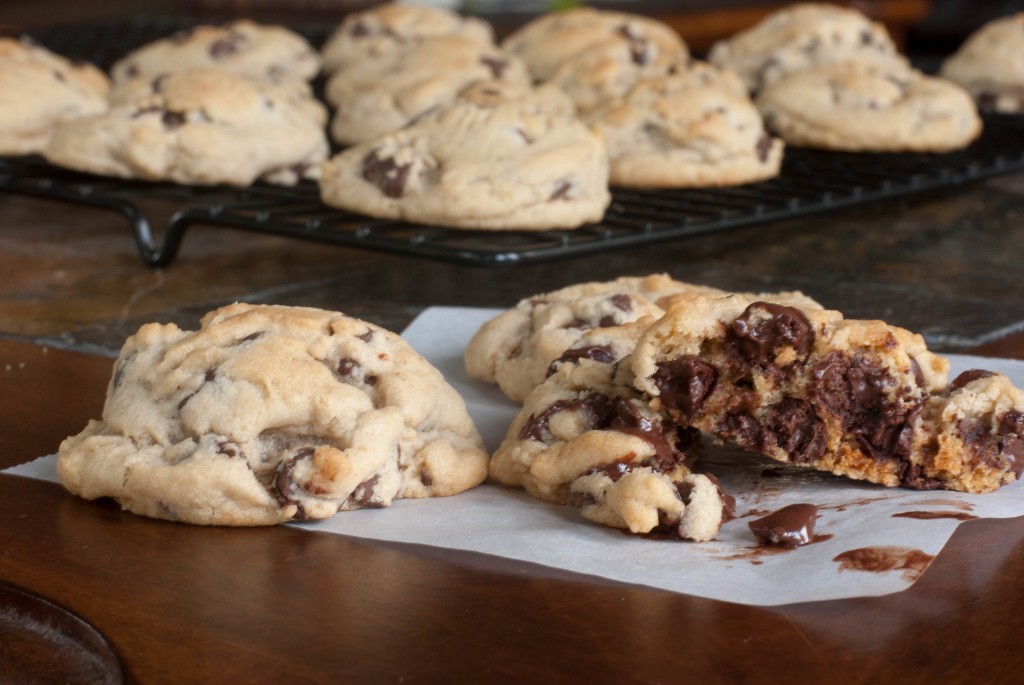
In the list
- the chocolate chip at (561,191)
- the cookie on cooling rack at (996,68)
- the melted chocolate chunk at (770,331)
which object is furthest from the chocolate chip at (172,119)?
the cookie on cooling rack at (996,68)

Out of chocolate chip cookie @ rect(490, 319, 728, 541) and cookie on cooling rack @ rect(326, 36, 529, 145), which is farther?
cookie on cooling rack @ rect(326, 36, 529, 145)

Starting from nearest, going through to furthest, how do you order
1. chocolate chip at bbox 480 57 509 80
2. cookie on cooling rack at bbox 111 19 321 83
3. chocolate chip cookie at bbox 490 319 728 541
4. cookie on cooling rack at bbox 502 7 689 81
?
chocolate chip cookie at bbox 490 319 728 541 < chocolate chip at bbox 480 57 509 80 < cookie on cooling rack at bbox 502 7 689 81 < cookie on cooling rack at bbox 111 19 321 83

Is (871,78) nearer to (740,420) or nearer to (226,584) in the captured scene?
(740,420)

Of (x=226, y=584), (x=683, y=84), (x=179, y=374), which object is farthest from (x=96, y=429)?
(x=683, y=84)

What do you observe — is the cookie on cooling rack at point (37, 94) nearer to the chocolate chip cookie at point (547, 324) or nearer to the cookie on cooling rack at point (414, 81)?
the cookie on cooling rack at point (414, 81)

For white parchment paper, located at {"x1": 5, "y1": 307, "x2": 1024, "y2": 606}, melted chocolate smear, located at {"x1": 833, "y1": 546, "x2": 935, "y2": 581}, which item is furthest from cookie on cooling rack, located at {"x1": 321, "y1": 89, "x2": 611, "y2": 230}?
melted chocolate smear, located at {"x1": 833, "y1": 546, "x2": 935, "y2": 581}

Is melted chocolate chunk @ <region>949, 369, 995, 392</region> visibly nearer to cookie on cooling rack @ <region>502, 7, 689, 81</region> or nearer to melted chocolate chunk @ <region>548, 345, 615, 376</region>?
melted chocolate chunk @ <region>548, 345, 615, 376</region>
